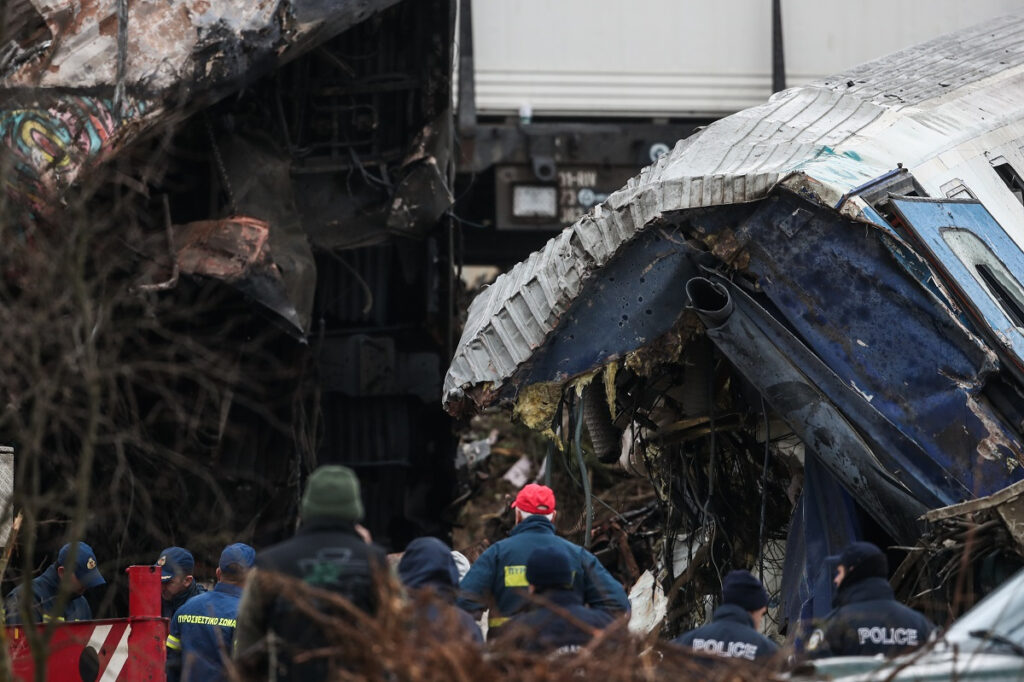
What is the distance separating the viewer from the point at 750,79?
580 inches

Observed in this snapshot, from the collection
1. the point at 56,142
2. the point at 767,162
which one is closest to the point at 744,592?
the point at 767,162

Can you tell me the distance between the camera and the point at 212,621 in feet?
23.9

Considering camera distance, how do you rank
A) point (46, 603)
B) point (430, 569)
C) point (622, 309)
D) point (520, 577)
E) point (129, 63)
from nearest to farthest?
point (430, 569), point (520, 577), point (46, 603), point (622, 309), point (129, 63)

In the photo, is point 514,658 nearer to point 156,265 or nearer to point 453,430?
point 156,265

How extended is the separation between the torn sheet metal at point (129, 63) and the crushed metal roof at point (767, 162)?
7.72 feet

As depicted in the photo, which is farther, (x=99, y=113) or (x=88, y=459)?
(x=99, y=113)

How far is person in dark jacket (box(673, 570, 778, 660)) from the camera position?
555 centimetres

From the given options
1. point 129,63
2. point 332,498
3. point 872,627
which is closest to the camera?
point 332,498

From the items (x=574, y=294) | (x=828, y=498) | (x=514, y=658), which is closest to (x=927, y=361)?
(x=828, y=498)

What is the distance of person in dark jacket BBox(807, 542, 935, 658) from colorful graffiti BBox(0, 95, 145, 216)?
514cm

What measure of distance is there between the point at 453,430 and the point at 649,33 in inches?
162

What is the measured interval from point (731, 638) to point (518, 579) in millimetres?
1177

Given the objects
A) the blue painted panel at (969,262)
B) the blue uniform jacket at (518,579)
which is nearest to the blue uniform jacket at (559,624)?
the blue uniform jacket at (518,579)

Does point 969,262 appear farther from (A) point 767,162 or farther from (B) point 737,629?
(B) point 737,629
